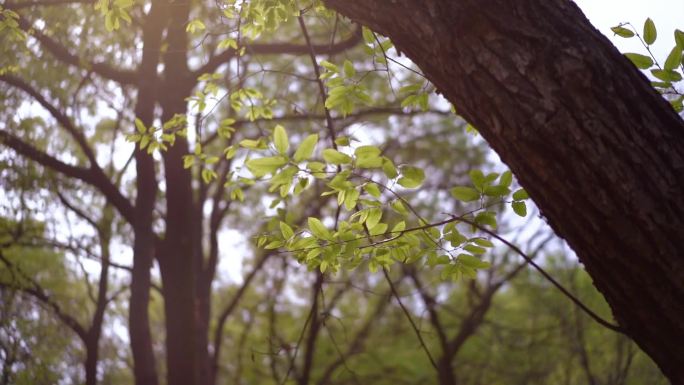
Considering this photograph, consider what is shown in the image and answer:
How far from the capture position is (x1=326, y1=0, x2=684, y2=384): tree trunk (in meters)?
1.59

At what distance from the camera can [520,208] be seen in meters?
2.36

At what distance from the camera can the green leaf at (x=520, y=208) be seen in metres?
2.35

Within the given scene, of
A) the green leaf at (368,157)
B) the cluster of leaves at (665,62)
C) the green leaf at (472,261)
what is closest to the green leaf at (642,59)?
the cluster of leaves at (665,62)

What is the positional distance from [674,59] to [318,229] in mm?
1369

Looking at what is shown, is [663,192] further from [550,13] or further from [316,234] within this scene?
[316,234]

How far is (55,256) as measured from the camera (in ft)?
31.0

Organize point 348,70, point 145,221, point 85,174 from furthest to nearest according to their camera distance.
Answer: point 85,174, point 145,221, point 348,70

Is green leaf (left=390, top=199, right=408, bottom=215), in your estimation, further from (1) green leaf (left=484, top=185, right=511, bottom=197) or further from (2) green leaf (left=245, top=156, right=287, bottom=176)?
(2) green leaf (left=245, top=156, right=287, bottom=176)

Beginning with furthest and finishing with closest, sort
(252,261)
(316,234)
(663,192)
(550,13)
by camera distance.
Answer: (252,261) < (316,234) < (550,13) < (663,192)

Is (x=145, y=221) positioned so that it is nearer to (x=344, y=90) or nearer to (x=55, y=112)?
(x=55, y=112)

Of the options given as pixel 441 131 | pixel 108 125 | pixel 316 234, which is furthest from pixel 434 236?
pixel 441 131

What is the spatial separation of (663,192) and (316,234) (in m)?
1.13

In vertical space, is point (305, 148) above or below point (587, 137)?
above

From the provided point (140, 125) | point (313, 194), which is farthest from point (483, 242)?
point (313, 194)
